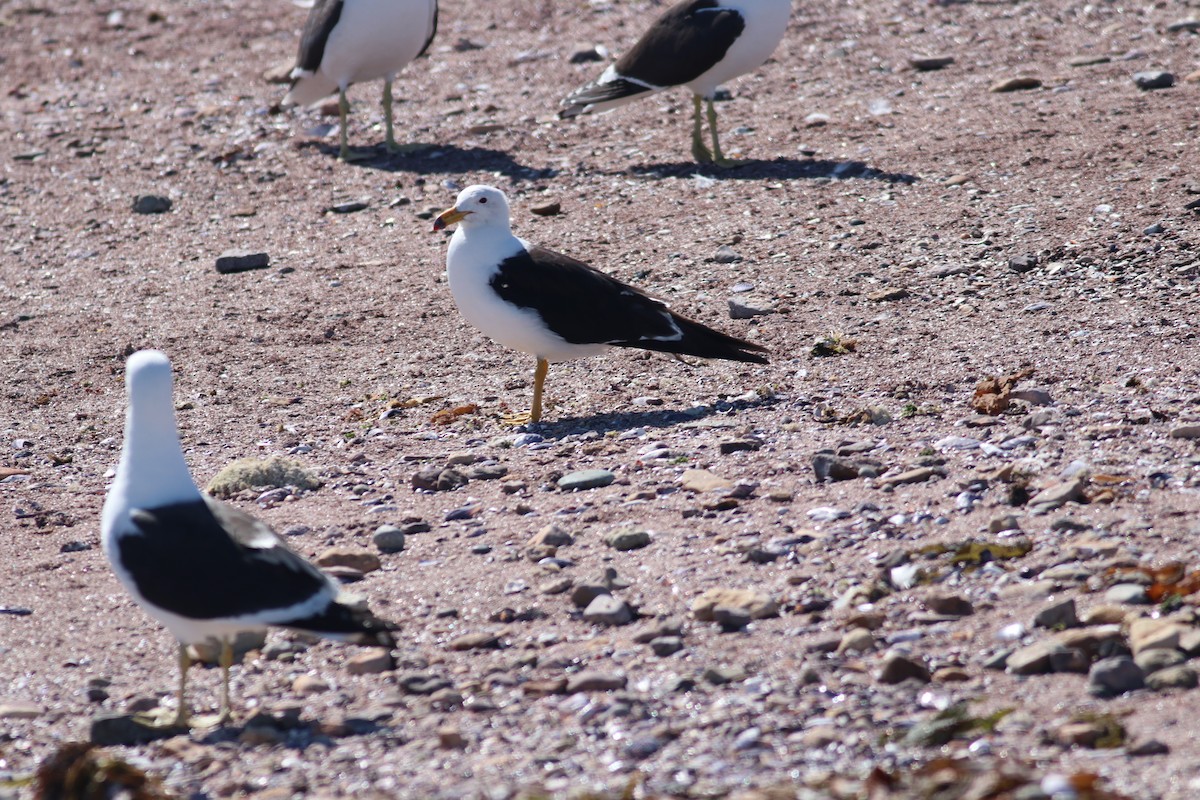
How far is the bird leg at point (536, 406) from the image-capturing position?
7.39 meters

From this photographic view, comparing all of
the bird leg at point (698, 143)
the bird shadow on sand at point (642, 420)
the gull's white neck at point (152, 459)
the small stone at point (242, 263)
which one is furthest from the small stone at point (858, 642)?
the bird leg at point (698, 143)

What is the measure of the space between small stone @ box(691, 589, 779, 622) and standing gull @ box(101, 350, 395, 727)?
104cm

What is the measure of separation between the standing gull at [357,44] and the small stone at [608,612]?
26.8 ft

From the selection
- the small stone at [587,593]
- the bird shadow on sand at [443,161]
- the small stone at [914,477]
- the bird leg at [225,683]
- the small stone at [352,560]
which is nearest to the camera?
the bird leg at [225,683]

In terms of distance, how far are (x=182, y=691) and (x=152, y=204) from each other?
7.73m

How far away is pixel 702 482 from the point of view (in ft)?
20.4

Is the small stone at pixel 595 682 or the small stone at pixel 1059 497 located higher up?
the small stone at pixel 595 682

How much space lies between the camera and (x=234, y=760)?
14.8ft

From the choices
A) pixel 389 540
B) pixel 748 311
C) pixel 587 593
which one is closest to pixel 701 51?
pixel 748 311

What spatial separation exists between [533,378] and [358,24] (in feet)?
19.2

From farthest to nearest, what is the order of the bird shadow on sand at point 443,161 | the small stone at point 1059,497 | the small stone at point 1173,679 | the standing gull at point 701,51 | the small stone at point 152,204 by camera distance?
the small stone at point 152,204
the bird shadow on sand at point 443,161
the standing gull at point 701,51
the small stone at point 1059,497
the small stone at point 1173,679

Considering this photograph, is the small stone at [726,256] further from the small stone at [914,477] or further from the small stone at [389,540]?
the small stone at [389,540]

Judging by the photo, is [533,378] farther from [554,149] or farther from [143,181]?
[143,181]

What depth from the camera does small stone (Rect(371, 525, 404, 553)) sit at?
601cm
